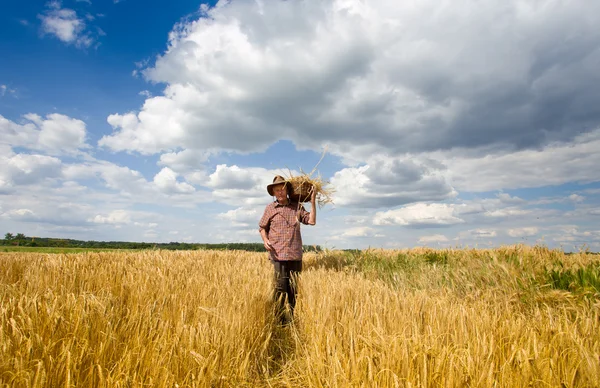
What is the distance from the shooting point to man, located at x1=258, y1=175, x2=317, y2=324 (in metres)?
5.90

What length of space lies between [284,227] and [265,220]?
44cm

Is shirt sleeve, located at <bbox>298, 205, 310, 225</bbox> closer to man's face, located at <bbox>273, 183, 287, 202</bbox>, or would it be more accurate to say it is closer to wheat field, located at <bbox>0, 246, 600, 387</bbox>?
man's face, located at <bbox>273, 183, 287, 202</bbox>

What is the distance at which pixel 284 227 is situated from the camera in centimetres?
602

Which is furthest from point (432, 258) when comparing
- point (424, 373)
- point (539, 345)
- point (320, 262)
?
point (424, 373)

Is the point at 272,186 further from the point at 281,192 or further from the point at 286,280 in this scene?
the point at 286,280

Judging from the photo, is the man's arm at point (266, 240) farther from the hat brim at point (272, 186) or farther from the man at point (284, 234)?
the hat brim at point (272, 186)

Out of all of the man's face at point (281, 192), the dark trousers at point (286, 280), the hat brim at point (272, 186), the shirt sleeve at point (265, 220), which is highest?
the hat brim at point (272, 186)

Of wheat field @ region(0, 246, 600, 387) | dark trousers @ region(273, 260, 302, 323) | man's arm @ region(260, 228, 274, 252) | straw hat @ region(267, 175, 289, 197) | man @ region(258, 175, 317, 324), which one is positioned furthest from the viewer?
straw hat @ region(267, 175, 289, 197)

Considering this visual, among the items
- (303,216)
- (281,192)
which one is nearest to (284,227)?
(303,216)

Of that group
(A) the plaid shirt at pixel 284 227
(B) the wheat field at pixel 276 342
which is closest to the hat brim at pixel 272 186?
(A) the plaid shirt at pixel 284 227

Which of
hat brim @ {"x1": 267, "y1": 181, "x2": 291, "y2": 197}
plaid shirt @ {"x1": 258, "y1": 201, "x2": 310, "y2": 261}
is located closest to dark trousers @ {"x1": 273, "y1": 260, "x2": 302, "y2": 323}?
plaid shirt @ {"x1": 258, "y1": 201, "x2": 310, "y2": 261}

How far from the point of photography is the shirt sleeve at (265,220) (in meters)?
6.23

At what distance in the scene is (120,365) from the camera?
1993mm

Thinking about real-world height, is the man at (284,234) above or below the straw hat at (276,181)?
below
